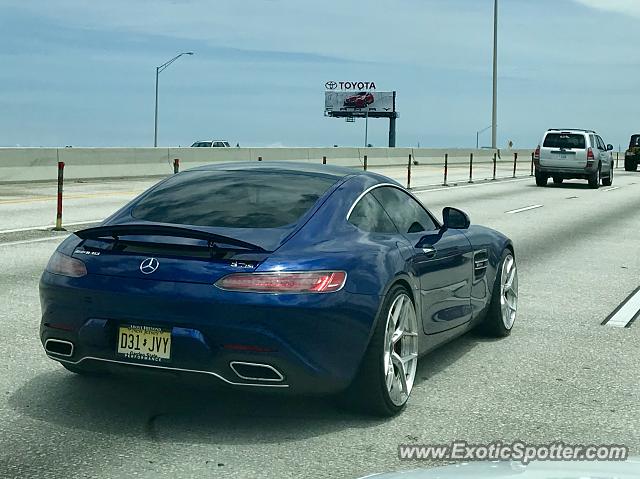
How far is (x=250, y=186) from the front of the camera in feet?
20.4

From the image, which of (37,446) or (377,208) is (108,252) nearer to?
(37,446)

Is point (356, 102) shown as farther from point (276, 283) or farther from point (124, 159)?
point (276, 283)

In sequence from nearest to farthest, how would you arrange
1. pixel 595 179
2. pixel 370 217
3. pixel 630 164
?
1. pixel 370 217
2. pixel 595 179
3. pixel 630 164

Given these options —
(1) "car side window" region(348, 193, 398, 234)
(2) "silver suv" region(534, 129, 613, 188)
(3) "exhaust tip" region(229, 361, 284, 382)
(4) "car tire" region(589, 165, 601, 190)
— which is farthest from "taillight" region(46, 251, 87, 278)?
(4) "car tire" region(589, 165, 601, 190)

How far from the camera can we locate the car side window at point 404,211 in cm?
662

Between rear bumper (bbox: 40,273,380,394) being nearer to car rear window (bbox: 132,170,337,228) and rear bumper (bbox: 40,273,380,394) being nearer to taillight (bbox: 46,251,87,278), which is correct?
taillight (bbox: 46,251,87,278)

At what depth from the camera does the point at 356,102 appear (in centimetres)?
15425

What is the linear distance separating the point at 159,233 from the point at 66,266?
22.5 inches

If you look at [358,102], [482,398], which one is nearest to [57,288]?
[482,398]

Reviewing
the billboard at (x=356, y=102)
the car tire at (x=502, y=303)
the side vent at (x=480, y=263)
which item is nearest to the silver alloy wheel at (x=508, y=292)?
the car tire at (x=502, y=303)

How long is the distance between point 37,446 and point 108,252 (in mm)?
1085

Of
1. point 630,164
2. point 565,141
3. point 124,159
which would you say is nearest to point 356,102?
point 630,164

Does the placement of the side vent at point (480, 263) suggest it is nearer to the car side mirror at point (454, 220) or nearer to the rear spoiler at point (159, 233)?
the car side mirror at point (454, 220)

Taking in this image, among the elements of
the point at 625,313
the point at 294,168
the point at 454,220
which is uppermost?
the point at 294,168
